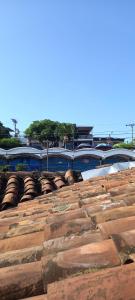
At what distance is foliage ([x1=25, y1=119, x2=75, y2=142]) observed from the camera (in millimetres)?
64625

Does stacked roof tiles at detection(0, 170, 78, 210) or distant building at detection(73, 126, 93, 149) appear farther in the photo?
distant building at detection(73, 126, 93, 149)

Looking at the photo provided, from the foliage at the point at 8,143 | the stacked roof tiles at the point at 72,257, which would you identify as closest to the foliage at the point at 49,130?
the foliage at the point at 8,143

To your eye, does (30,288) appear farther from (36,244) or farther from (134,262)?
(36,244)

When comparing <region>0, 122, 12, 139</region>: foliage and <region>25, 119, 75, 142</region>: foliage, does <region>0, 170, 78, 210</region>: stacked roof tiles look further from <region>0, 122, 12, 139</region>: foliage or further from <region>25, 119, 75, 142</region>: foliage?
<region>0, 122, 12, 139</region>: foliage

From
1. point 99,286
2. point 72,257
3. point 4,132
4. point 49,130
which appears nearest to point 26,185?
point 72,257

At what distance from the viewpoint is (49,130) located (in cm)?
6562

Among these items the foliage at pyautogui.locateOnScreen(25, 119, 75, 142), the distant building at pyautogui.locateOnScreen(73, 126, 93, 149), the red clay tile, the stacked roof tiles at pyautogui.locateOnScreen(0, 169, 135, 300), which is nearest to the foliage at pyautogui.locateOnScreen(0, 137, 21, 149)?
the foliage at pyautogui.locateOnScreen(25, 119, 75, 142)

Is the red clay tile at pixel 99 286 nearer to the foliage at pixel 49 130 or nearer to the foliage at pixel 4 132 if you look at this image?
the foliage at pixel 49 130

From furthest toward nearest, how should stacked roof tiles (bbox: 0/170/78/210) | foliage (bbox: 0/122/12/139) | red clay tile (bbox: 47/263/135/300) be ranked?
foliage (bbox: 0/122/12/139) → stacked roof tiles (bbox: 0/170/78/210) → red clay tile (bbox: 47/263/135/300)

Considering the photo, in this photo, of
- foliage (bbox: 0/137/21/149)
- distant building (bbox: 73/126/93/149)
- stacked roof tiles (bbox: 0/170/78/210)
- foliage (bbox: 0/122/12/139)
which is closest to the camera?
stacked roof tiles (bbox: 0/170/78/210)

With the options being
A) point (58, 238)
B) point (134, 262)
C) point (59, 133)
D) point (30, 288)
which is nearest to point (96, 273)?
point (134, 262)

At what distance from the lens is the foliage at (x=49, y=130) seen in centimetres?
6462

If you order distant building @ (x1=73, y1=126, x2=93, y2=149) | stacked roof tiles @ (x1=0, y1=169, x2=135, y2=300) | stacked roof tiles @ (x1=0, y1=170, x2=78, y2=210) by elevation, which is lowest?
stacked roof tiles @ (x1=0, y1=170, x2=78, y2=210)

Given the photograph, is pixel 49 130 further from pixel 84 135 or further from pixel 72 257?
pixel 72 257
